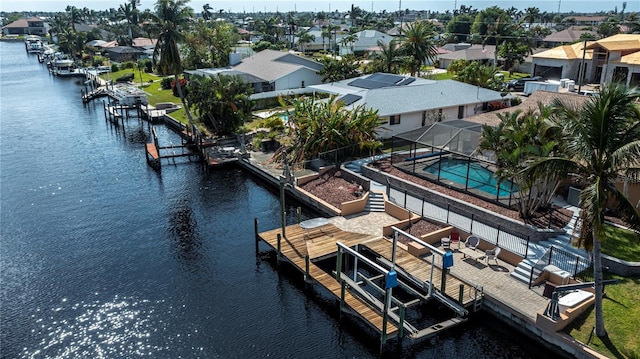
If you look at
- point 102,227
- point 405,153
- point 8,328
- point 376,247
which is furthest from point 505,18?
point 8,328

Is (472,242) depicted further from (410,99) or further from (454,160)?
(410,99)

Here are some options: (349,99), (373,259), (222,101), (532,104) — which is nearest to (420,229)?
(373,259)

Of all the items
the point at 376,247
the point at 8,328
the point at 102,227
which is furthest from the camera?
the point at 102,227

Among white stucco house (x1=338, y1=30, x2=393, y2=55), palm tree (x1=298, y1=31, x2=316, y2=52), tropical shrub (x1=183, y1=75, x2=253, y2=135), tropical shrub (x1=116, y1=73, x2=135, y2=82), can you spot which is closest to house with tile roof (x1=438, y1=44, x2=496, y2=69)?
white stucco house (x1=338, y1=30, x2=393, y2=55)

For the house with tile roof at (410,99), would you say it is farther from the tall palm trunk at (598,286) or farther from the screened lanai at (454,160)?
the tall palm trunk at (598,286)

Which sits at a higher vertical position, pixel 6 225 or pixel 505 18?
pixel 505 18

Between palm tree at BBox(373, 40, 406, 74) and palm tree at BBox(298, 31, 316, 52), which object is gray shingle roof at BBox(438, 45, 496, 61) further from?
palm tree at BBox(298, 31, 316, 52)

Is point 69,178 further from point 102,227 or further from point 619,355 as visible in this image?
point 619,355

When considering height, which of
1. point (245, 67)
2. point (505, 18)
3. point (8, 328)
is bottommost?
point (8, 328)
